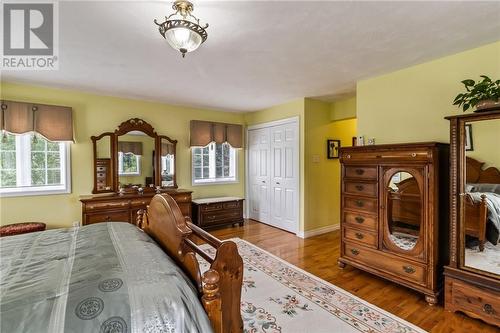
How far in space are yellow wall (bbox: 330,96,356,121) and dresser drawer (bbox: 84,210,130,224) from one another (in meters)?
4.08

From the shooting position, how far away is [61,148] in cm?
387

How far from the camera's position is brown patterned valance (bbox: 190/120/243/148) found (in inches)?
197

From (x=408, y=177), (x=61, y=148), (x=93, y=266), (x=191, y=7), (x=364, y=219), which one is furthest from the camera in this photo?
(x=61, y=148)

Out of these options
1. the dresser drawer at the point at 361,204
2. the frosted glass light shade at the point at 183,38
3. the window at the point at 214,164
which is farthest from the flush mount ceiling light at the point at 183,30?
the window at the point at 214,164

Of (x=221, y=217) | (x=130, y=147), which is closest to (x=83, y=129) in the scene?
(x=130, y=147)

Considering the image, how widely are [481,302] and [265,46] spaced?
9.57 feet

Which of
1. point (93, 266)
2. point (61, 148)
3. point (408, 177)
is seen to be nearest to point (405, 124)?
point (408, 177)

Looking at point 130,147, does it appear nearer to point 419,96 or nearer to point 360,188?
point 360,188

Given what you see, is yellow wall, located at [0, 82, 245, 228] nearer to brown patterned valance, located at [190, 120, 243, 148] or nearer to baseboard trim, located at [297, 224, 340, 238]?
brown patterned valance, located at [190, 120, 243, 148]

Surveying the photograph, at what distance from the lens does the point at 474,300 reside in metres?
2.05

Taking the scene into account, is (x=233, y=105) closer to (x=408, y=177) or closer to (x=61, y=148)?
(x=61, y=148)

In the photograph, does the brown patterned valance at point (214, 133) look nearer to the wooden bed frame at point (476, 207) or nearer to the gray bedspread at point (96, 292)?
the gray bedspread at point (96, 292)

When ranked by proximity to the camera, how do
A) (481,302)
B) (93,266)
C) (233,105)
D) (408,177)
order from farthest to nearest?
(233,105) < (408,177) < (481,302) < (93,266)

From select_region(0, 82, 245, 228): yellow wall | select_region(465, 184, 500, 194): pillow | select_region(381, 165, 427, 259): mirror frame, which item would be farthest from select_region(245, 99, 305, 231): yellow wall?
select_region(465, 184, 500, 194): pillow
